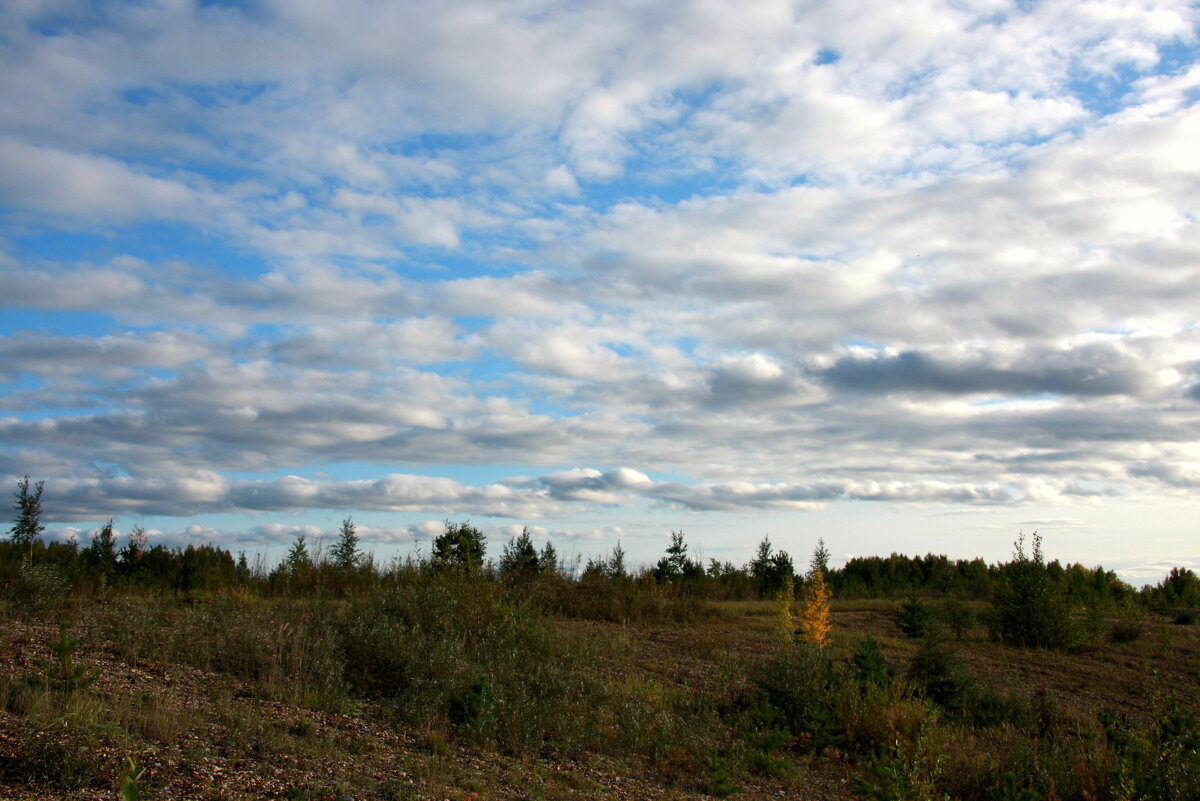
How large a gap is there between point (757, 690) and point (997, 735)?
2.79 meters

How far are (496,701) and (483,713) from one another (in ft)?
0.89

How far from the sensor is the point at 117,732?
5.69 meters

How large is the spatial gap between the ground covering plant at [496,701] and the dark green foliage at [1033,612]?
25.6 inches

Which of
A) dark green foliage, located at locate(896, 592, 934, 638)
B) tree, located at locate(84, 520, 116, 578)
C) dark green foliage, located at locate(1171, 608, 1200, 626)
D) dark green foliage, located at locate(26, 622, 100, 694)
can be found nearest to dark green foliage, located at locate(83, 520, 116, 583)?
tree, located at locate(84, 520, 116, 578)

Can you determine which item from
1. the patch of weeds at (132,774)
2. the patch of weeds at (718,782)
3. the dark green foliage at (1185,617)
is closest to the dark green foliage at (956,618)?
the dark green foliage at (1185,617)

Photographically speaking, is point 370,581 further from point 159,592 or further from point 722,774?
point 722,774

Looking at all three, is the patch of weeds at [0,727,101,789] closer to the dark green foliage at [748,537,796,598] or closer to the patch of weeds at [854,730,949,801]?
the patch of weeds at [854,730,949,801]

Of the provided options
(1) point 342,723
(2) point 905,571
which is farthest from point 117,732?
(2) point 905,571

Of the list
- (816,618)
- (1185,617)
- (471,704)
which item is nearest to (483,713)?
(471,704)

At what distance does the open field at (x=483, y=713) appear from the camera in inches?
232

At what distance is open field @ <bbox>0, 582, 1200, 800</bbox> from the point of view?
590cm

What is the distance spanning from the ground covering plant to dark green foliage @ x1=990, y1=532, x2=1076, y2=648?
2.13 ft

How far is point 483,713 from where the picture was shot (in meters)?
7.83

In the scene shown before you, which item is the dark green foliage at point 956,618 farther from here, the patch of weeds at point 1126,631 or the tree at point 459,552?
the tree at point 459,552
